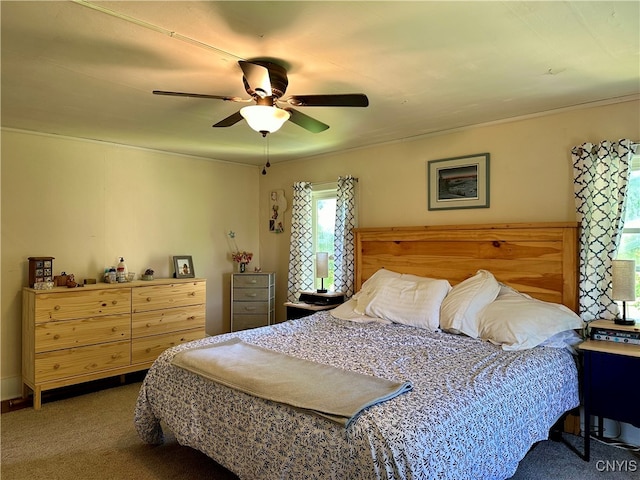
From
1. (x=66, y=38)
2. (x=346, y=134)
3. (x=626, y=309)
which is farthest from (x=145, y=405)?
(x=626, y=309)

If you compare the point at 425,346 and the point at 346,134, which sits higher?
the point at 346,134

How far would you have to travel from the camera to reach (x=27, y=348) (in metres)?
3.54

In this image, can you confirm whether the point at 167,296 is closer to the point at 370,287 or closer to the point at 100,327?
the point at 100,327

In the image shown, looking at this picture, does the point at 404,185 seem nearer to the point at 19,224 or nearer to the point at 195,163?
the point at 195,163

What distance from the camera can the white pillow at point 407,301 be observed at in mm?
3205

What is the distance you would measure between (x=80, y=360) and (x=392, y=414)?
3131 mm

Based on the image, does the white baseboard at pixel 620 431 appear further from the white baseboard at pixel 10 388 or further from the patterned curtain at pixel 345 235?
the white baseboard at pixel 10 388

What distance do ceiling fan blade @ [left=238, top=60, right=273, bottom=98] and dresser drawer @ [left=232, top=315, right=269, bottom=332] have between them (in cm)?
312

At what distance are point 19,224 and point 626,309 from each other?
4988mm

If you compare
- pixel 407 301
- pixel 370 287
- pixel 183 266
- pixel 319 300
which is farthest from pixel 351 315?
pixel 183 266

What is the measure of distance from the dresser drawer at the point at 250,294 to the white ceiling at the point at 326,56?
2100mm

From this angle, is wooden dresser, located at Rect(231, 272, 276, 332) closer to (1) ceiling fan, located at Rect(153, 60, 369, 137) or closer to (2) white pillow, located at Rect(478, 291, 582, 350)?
(2) white pillow, located at Rect(478, 291, 582, 350)

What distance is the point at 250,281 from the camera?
16.0 ft

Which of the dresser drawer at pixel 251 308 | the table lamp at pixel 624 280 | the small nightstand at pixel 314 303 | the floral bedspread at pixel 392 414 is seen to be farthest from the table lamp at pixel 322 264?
the table lamp at pixel 624 280
